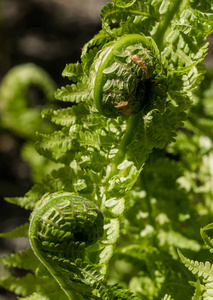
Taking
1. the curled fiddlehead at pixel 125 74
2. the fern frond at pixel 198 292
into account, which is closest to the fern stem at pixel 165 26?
the curled fiddlehead at pixel 125 74

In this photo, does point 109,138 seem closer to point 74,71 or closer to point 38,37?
point 74,71

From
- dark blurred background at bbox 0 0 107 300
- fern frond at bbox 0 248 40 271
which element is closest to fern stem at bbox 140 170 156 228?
fern frond at bbox 0 248 40 271

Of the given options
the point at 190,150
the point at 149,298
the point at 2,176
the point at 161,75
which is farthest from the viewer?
the point at 2,176

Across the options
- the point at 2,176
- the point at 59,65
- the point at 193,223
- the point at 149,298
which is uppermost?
the point at 59,65

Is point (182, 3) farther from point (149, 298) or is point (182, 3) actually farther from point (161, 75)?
point (149, 298)

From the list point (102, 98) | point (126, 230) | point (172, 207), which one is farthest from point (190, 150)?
point (102, 98)

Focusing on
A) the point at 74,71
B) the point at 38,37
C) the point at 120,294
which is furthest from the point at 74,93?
the point at 38,37

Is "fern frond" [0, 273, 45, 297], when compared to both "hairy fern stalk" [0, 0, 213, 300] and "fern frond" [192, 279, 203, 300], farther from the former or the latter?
"fern frond" [192, 279, 203, 300]
